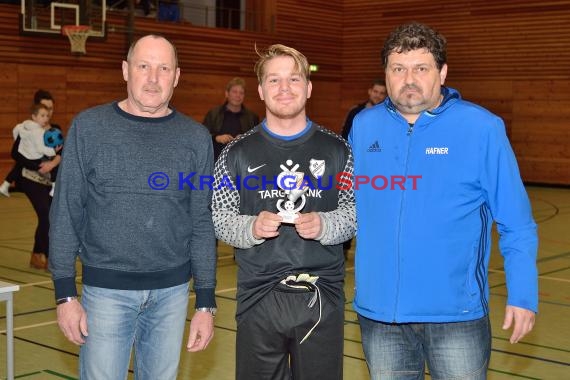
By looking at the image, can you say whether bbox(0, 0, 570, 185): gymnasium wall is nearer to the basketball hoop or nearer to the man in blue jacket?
the basketball hoop

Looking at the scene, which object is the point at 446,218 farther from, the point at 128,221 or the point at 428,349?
the point at 128,221

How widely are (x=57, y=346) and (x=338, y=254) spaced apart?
3.27m

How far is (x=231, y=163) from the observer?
2.97 m

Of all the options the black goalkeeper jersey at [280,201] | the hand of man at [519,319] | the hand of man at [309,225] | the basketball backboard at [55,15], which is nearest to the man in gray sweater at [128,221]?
the black goalkeeper jersey at [280,201]

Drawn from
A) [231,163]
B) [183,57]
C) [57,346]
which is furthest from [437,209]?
[183,57]

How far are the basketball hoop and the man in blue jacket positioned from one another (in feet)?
44.4

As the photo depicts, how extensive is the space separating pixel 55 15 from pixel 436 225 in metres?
14.4

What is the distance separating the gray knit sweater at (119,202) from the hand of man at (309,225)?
0.47 metres

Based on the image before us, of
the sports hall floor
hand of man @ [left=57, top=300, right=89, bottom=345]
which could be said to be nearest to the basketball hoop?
the sports hall floor

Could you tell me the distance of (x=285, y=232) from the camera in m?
2.92

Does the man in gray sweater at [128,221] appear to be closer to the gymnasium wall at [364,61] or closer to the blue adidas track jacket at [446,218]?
the blue adidas track jacket at [446,218]

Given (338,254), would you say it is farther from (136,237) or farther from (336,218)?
(136,237)

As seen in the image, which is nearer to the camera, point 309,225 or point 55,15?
point 309,225

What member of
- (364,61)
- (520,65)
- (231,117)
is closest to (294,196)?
(231,117)
